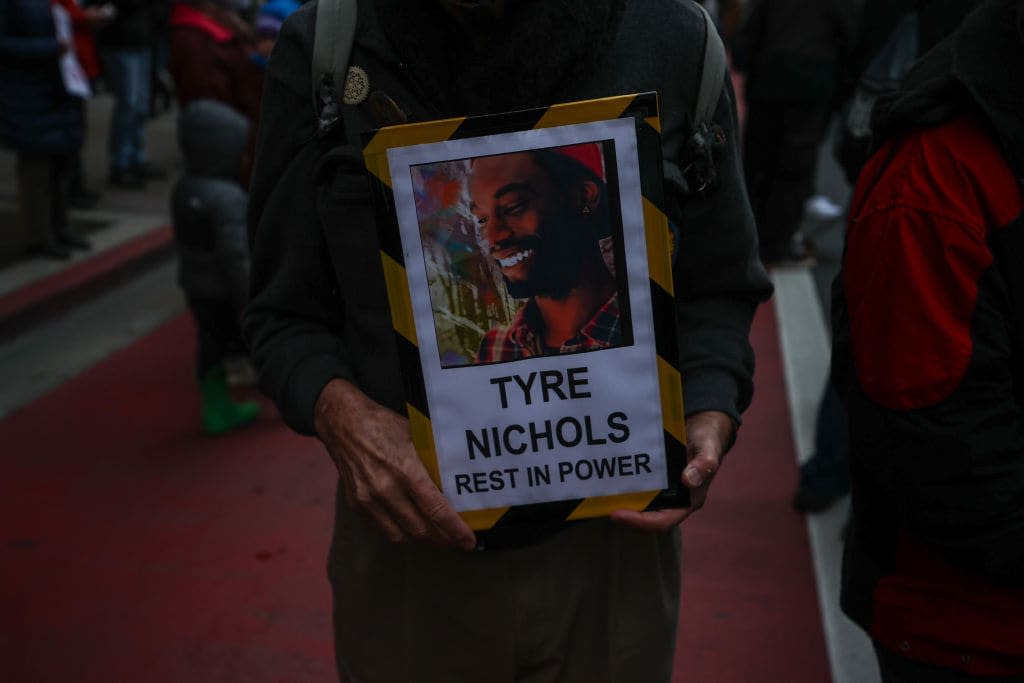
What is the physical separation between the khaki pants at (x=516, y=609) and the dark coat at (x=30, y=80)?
18.0 feet

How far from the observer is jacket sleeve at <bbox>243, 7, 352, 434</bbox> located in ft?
4.74

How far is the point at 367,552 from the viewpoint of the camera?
158 centimetres

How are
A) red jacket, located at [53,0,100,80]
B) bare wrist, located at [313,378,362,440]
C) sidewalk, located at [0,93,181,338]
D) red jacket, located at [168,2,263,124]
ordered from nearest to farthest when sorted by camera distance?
bare wrist, located at [313,378,362,440], red jacket, located at [168,2,263,124], sidewalk, located at [0,93,181,338], red jacket, located at [53,0,100,80]

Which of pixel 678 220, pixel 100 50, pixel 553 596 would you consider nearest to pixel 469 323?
pixel 678 220

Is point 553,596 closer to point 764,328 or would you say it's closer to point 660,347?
point 660,347

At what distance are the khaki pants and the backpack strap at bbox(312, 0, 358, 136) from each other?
24.3 inches

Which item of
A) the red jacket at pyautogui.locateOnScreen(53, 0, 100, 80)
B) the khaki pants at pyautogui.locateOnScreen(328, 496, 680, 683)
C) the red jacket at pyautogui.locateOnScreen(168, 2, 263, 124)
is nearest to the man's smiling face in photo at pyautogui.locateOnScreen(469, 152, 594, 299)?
the khaki pants at pyautogui.locateOnScreen(328, 496, 680, 683)

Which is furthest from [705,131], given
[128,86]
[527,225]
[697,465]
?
[128,86]

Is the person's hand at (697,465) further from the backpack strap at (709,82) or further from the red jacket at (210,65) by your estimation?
the red jacket at (210,65)

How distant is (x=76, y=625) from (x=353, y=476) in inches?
96.0

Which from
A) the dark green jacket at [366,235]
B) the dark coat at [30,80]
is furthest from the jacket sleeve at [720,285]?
the dark coat at [30,80]

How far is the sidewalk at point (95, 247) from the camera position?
610 centimetres

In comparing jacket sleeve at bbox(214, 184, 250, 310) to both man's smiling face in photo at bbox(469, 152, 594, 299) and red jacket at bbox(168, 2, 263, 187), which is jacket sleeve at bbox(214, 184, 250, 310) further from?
man's smiling face in photo at bbox(469, 152, 594, 299)

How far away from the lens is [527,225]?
121 cm
